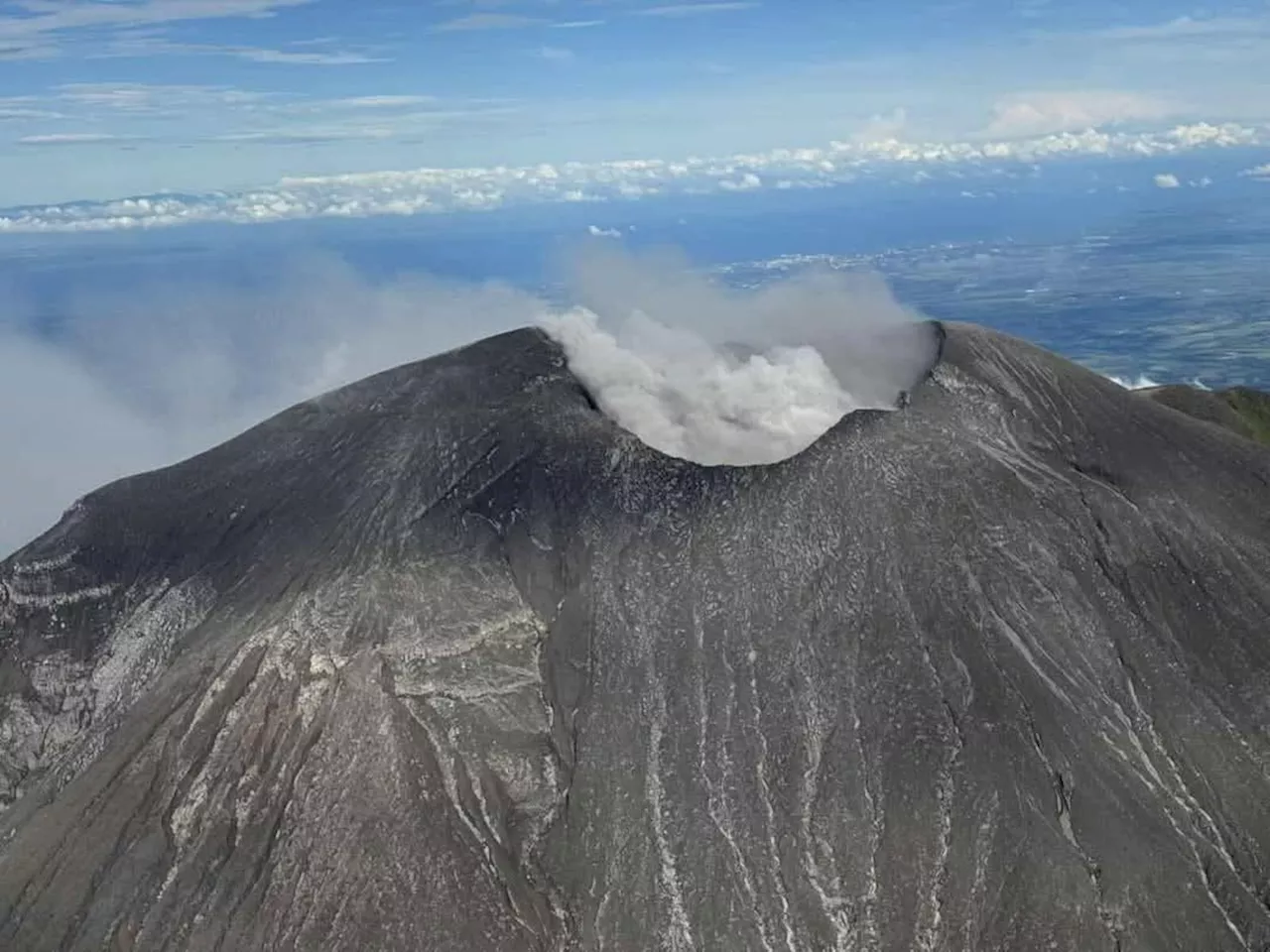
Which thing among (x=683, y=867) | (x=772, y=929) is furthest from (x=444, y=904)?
(x=772, y=929)

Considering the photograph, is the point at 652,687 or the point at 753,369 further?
the point at 753,369

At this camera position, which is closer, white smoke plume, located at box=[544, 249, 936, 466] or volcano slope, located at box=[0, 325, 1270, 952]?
volcano slope, located at box=[0, 325, 1270, 952]

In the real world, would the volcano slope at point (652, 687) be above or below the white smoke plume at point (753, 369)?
below

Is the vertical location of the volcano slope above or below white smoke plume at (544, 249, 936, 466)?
below

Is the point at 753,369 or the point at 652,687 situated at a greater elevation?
the point at 753,369
